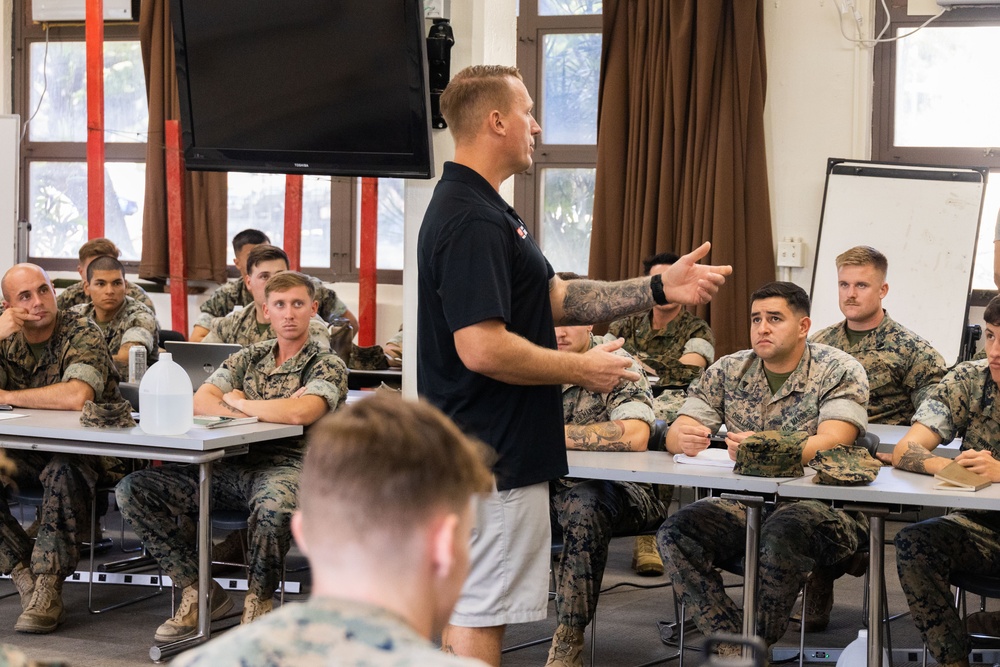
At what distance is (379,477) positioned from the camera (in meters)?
0.98

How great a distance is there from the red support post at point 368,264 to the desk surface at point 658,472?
144 inches

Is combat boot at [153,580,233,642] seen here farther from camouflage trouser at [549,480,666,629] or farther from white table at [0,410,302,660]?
camouflage trouser at [549,480,666,629]

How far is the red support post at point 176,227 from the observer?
7.10 meters

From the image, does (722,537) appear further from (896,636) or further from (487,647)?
(487,647)

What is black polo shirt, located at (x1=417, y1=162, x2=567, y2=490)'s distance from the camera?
2.23m

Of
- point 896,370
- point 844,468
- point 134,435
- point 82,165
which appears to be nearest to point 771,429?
point 844,468

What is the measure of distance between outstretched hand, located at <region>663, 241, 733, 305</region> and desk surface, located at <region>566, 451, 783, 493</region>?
875mm

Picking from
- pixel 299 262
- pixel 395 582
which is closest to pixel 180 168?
pixel 299 262

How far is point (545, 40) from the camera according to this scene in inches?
280

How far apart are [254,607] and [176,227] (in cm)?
379

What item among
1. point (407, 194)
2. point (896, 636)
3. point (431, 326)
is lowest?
point (896, 636)

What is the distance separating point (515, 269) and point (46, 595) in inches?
107

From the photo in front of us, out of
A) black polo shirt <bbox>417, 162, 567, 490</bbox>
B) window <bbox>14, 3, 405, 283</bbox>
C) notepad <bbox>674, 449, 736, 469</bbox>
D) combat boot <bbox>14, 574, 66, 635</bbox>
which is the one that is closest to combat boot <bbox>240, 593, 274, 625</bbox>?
combat boot <bbox>14, 574, 66, 635</bbox>

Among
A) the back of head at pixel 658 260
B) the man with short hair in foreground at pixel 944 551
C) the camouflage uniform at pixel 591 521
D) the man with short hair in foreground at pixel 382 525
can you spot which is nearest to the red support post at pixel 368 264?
the back of head at pixel 658 260
